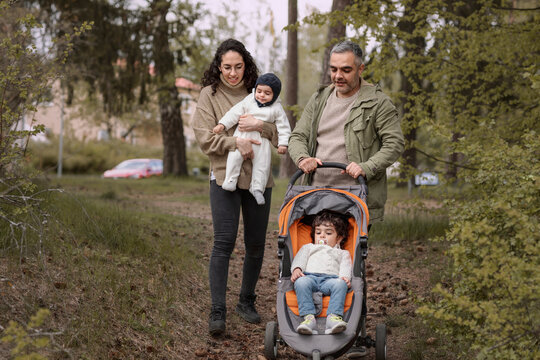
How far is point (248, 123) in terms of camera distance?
180 inches

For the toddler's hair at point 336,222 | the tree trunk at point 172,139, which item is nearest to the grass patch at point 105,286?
the toddler's hair at point 336,222

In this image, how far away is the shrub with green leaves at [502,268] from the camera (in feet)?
9.62

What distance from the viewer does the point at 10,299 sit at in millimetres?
4070

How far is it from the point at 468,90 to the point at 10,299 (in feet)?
23.6

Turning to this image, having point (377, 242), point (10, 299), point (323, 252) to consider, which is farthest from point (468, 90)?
point (10, 299)

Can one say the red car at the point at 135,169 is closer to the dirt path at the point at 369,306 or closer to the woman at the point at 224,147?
the dirt path at the point at 369,306

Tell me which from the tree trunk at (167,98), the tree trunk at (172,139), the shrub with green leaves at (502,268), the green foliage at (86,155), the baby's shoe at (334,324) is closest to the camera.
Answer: the shrub with green leaves at (502,268)

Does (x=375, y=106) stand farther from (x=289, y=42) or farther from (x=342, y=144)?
(x=289, y=42)

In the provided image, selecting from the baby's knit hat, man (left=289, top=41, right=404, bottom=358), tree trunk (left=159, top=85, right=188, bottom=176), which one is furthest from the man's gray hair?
tree trunk (left=159, top=85, right=188, bottom=176)

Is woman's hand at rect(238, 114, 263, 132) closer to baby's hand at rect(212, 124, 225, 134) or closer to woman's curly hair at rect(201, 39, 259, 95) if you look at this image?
baby's hand at rect(212, 124, 225, 134)

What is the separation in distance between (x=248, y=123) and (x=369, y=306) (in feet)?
7.99

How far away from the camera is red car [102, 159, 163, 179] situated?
2828 centimetres

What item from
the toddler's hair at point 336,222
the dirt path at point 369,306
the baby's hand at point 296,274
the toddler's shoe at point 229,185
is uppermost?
the toddler's shoe at point 229,185

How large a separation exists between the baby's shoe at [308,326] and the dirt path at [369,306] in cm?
66
